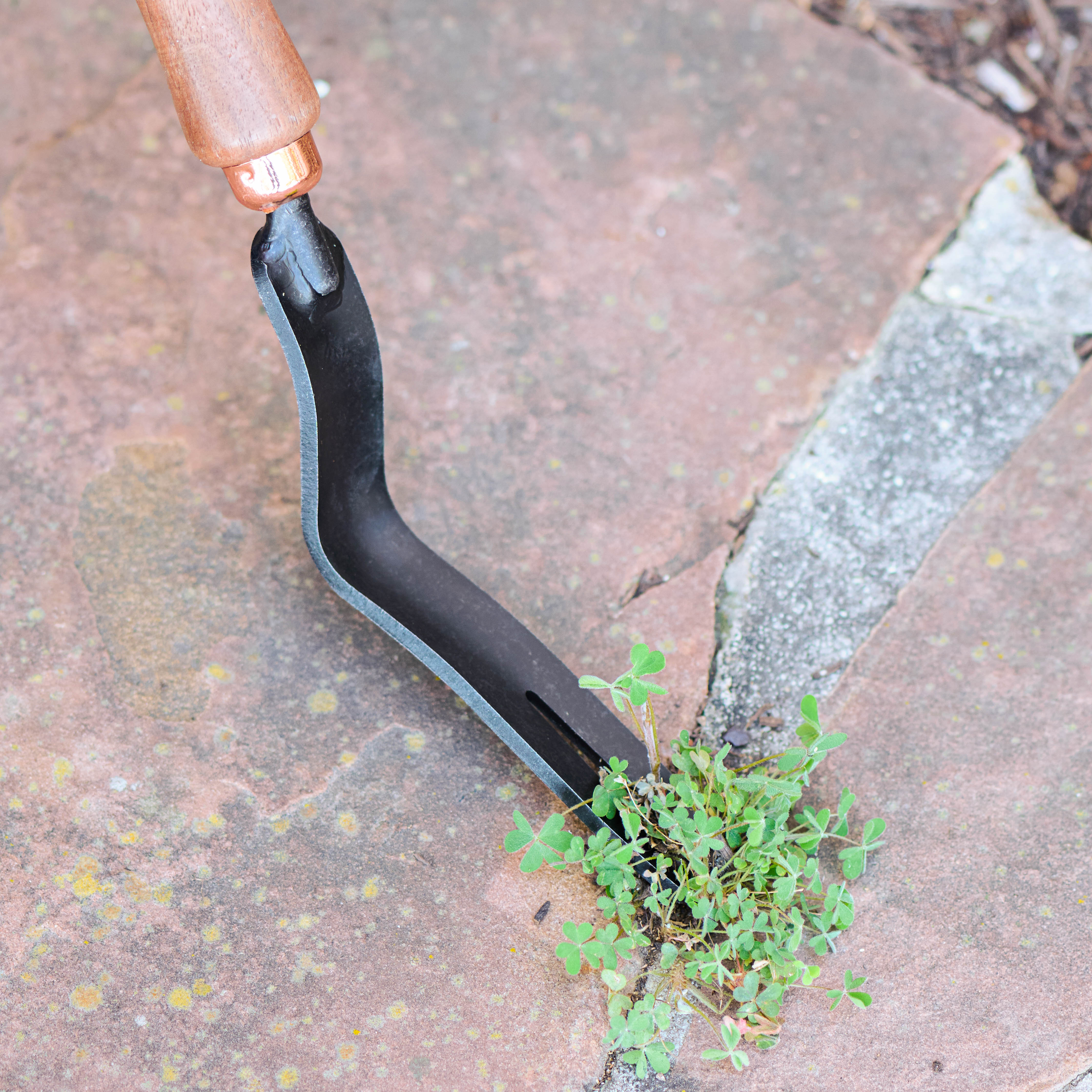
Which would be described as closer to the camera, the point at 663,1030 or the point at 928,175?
the point at 663,1030

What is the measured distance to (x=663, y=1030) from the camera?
1.18 m

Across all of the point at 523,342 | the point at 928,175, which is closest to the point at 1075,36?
the point at 928,175

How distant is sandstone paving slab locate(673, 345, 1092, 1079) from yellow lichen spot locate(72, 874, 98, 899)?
31.7 inches

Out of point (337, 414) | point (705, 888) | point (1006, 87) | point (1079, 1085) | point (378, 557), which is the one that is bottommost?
point (1079, 1085)

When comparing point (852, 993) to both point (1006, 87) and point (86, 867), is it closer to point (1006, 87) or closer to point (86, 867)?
point (86, 867)

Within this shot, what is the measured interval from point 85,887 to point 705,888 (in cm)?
81

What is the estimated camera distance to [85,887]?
122 centimetres

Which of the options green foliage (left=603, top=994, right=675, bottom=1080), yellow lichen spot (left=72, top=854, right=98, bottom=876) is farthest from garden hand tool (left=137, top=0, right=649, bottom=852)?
yellow lichen spot (left=72, top=854, right=98, bottom=876)

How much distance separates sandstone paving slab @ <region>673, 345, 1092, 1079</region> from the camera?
3.97ft

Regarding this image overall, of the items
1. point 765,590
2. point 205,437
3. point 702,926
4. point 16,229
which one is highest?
point 16,229

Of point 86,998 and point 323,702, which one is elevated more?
point 323,702

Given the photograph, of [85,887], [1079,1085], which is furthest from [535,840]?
[1079,1085]

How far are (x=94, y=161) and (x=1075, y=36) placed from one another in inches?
78.3

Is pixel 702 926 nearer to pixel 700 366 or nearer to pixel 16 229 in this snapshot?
pixel 700 366
